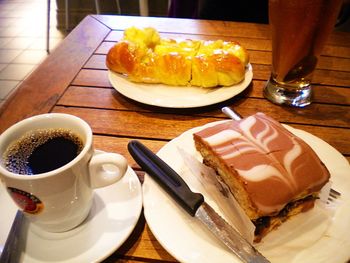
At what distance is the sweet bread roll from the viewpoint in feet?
3.02

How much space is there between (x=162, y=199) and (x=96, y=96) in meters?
0.46

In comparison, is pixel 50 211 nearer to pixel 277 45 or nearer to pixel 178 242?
pixel 178 242

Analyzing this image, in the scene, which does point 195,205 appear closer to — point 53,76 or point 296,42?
point 296,42

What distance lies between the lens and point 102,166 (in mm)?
586

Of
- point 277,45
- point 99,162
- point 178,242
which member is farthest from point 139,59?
point 178,242

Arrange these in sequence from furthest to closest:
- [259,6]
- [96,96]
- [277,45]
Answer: [259,6] → [96,96] → [277,45]

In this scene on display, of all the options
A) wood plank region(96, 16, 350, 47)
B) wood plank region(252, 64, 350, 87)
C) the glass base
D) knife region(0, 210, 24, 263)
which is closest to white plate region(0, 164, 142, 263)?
knife region(0, 210, 24, 263)

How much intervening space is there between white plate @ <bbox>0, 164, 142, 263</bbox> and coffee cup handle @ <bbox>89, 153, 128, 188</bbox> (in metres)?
0.05

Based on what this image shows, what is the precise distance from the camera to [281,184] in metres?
0.53

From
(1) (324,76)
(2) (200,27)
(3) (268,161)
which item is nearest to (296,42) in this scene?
(1) (324,76)

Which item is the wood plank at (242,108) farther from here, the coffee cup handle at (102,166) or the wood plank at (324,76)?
the coffee cup handle at (102,166)

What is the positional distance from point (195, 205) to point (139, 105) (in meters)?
0.43

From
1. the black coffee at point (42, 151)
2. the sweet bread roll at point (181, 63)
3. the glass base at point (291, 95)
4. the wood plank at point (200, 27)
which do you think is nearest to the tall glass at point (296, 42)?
the glass base at point (291, 95)

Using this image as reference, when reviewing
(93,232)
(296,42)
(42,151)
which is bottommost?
(93,232)
